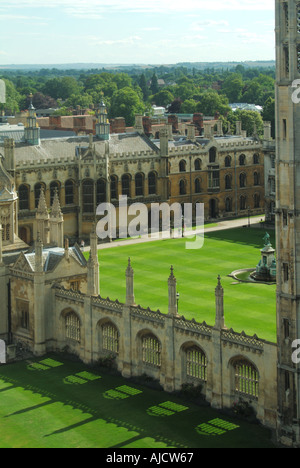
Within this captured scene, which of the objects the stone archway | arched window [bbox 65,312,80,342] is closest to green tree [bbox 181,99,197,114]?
the stone archway

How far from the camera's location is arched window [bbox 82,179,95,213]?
81188mm

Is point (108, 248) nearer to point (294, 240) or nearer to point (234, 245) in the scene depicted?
point (234, 245)

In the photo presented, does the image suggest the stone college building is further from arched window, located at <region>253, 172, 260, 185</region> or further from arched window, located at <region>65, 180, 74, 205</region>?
arched window, located at <region>253, 172, 260, 185</region>

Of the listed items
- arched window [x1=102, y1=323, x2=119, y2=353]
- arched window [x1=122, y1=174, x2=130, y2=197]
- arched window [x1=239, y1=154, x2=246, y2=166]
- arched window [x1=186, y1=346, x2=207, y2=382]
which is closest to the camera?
arched window [x1=186, y1=346, x2=207, y2=382]

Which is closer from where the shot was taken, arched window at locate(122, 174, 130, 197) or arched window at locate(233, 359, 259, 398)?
arched window at locate(233, 359, 259, 398)

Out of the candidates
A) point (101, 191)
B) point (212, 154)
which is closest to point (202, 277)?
point (101, 191)

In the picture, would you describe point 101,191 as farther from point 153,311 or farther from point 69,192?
point 153,311

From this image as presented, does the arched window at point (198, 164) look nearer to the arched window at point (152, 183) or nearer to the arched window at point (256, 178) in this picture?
the arched window at point (152, 183)

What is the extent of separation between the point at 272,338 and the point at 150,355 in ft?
29.5

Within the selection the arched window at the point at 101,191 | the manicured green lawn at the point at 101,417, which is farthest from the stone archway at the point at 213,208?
the manicured green lawn at the point at 101,417

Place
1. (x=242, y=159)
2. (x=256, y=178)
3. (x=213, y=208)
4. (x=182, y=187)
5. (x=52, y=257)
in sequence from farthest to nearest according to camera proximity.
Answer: (x=256, y=178)
(x=242, y=159)
(x=213, y=208)
(x=182, y=187)
(x=52, y=257)

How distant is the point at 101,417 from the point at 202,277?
91.8 feet

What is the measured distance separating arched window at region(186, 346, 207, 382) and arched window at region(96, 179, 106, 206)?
43808 millimetres

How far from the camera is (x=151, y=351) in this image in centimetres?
4066
